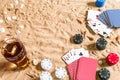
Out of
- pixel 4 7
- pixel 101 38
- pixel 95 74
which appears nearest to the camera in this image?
pixel 95 74

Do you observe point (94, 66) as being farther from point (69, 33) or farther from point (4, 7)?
point (4, 7)

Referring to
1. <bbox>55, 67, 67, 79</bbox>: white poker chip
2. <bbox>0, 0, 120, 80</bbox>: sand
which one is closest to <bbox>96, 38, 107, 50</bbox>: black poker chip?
<bbox>0, 0, 120, 80</bbox>: sand

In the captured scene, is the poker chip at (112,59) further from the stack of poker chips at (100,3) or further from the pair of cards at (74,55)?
the stack of poker chips at (100,3)

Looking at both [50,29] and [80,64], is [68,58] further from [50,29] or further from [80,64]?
[50,29]

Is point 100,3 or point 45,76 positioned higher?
point 100,3

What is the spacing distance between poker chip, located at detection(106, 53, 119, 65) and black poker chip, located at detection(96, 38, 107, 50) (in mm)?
65

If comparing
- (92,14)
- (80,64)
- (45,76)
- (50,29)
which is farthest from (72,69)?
(92,14)

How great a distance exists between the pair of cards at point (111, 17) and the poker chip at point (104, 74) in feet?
1.07

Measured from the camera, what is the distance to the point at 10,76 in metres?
1.42

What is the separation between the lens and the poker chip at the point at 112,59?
1420 millimetres

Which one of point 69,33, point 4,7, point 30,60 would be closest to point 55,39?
point 69,33

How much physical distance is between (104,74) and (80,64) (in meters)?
0.14

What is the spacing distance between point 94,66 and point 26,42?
0.44 meters

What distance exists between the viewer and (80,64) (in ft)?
4.65
